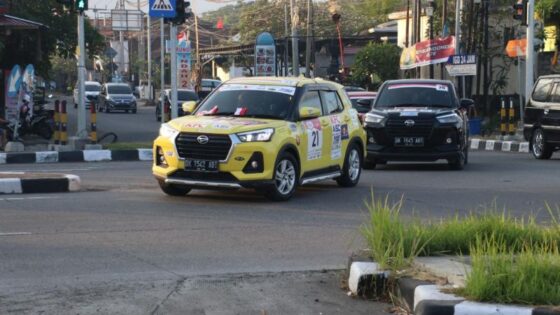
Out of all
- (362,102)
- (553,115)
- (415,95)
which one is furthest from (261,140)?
(553,115)

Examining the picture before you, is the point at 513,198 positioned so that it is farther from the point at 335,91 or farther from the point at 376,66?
the point at 376,66

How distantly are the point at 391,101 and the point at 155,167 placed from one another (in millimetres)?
7371

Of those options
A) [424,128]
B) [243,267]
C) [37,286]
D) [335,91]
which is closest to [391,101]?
[424,128]

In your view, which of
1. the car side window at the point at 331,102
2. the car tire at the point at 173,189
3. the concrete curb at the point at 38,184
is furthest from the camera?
the car side window at the point at 331,102

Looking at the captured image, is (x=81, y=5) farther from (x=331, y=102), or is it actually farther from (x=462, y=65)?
(x=462, y=65)

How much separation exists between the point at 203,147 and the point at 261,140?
0.77 meters

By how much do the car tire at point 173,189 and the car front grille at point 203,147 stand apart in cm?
71

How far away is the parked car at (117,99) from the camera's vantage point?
54094 millimetres

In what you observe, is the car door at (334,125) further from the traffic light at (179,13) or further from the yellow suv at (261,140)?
the traffic light at (179,13)

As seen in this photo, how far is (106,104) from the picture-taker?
54875 mm

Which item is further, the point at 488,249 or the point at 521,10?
the point at 521,10

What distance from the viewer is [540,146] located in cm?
2242

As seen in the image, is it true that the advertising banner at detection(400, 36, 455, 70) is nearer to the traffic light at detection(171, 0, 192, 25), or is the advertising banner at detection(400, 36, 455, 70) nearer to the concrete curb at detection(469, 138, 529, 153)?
the concrete curb at detection(469, 138, 529, 153)

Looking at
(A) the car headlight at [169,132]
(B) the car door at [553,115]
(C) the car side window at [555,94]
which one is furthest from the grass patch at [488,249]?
(C) the car side window at [555,94]
